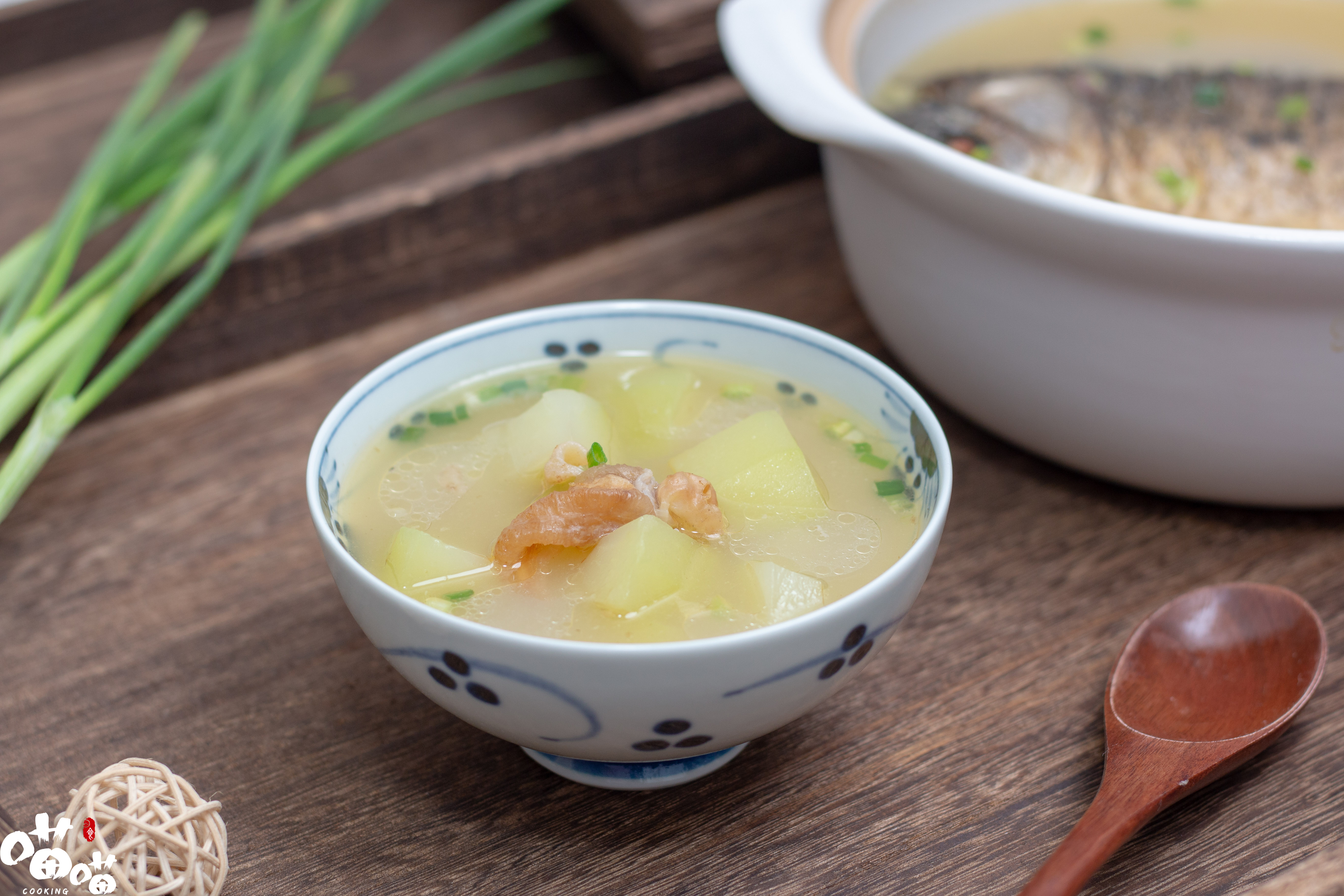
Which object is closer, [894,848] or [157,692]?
[894,848]

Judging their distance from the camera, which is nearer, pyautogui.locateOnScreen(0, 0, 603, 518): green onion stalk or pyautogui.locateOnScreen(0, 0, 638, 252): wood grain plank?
pyautogui.locateOnScreen(0, 0, 603, 518): green onion stalk

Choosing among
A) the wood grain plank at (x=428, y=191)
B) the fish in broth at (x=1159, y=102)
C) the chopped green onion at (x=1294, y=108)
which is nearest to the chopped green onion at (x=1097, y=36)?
the fish in broth at (x=1159, y=102)

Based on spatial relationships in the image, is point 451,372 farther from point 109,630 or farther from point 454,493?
point 109,630

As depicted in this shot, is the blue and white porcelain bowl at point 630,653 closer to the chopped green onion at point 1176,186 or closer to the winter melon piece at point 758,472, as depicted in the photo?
the winter melon piece at point 758,472

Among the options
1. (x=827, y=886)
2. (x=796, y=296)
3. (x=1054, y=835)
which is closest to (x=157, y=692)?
(x=827, y=886)

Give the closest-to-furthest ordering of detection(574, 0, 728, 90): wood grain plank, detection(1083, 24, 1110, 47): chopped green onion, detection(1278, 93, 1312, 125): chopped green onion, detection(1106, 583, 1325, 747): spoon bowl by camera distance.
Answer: detection(1106, 583, 1325, 747): spoon bowl, detection(1278, 93, 1312, 125): chopped green onion, detection(1083, 24, 1110, 47): chopped green onion, detection(574, 0, 728, 90): wood grain plank

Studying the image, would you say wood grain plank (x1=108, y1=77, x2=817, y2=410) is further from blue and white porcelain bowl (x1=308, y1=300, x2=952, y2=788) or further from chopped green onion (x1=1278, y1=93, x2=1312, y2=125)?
chopped green onion (x1=1278, y1=93, x2=1312, y2=125)

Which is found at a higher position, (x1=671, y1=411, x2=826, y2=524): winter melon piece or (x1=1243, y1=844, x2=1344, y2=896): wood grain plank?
(x1=671, y1=411, x2=826, y2=524): winter melon piece

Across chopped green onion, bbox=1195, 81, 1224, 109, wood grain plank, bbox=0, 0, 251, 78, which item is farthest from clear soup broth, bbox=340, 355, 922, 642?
wood grain plank, bbox=0, 0, 251, 78
